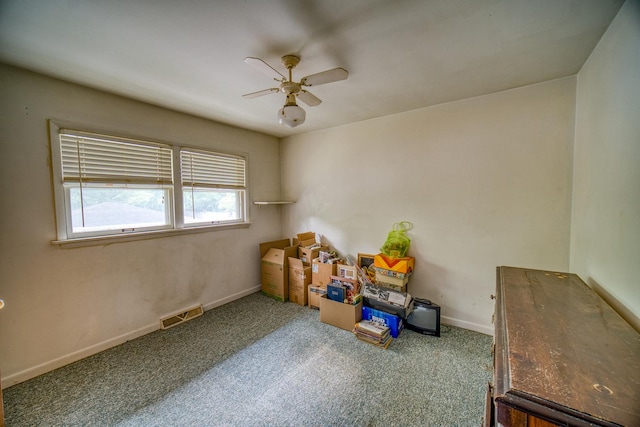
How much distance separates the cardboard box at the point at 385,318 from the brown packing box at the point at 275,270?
1187 millimetres

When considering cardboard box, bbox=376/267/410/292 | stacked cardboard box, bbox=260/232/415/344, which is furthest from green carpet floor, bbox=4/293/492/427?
cardboard box, bbox=376/267/410/292

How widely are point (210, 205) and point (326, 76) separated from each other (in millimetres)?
2309

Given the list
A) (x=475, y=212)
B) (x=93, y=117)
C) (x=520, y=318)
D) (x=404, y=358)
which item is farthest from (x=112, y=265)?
(x=475, y=212)

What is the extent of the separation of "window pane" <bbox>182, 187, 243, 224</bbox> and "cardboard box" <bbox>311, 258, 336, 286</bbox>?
1.32 metres

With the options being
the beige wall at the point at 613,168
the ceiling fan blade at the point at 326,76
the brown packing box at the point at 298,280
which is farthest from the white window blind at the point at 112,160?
the beige wall at the point at 613,168

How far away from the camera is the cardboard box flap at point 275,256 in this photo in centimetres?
330

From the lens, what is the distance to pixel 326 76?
1.56 m

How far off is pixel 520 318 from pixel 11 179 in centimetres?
332

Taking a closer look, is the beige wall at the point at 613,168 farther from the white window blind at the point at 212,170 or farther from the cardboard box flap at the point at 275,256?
the white window blind at the point at 212,170

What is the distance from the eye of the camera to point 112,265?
2281mm

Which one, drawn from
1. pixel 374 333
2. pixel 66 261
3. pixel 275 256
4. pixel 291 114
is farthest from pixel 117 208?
pixel 374 333

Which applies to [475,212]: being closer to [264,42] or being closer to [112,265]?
[264,42]

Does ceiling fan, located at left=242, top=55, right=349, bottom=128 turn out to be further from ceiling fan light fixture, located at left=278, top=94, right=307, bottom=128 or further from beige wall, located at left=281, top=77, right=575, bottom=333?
beige wall, located at left=281, top=77, right=575, bottom=333

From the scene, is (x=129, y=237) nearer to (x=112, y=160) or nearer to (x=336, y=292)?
(x=112, y=160)
